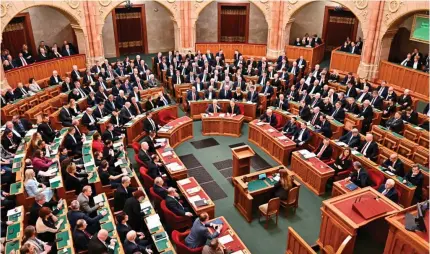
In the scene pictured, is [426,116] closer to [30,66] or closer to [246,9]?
[246,9]

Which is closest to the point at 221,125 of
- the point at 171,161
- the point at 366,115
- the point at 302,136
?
the point at 302,136

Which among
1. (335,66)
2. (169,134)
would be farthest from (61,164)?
(335,66)

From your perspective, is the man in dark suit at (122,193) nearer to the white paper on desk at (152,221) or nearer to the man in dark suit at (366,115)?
the white paper on desk at (152,221)

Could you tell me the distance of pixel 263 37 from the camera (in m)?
23.2

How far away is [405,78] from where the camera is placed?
15852mm

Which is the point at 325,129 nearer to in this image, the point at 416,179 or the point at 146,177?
the point at 416,179

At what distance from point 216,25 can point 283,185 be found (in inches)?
659

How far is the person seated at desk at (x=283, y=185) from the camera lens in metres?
8.46

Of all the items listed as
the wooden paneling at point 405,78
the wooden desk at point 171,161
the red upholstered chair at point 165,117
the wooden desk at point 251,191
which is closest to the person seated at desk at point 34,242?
the wooden desk at point 171,161

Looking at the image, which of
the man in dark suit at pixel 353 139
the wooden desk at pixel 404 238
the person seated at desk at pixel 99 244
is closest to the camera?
the wooden desk at pixel 404 238

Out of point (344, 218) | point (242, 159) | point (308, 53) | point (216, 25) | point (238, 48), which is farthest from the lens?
point (216, 25)

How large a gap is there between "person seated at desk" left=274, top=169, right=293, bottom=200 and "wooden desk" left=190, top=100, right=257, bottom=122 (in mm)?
5401

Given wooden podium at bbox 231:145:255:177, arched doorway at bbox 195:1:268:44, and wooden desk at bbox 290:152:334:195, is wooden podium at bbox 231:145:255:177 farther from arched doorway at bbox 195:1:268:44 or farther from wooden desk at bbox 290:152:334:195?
arched doorway at bbox 195:1:268:44

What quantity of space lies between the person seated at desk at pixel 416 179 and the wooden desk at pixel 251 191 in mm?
2803
